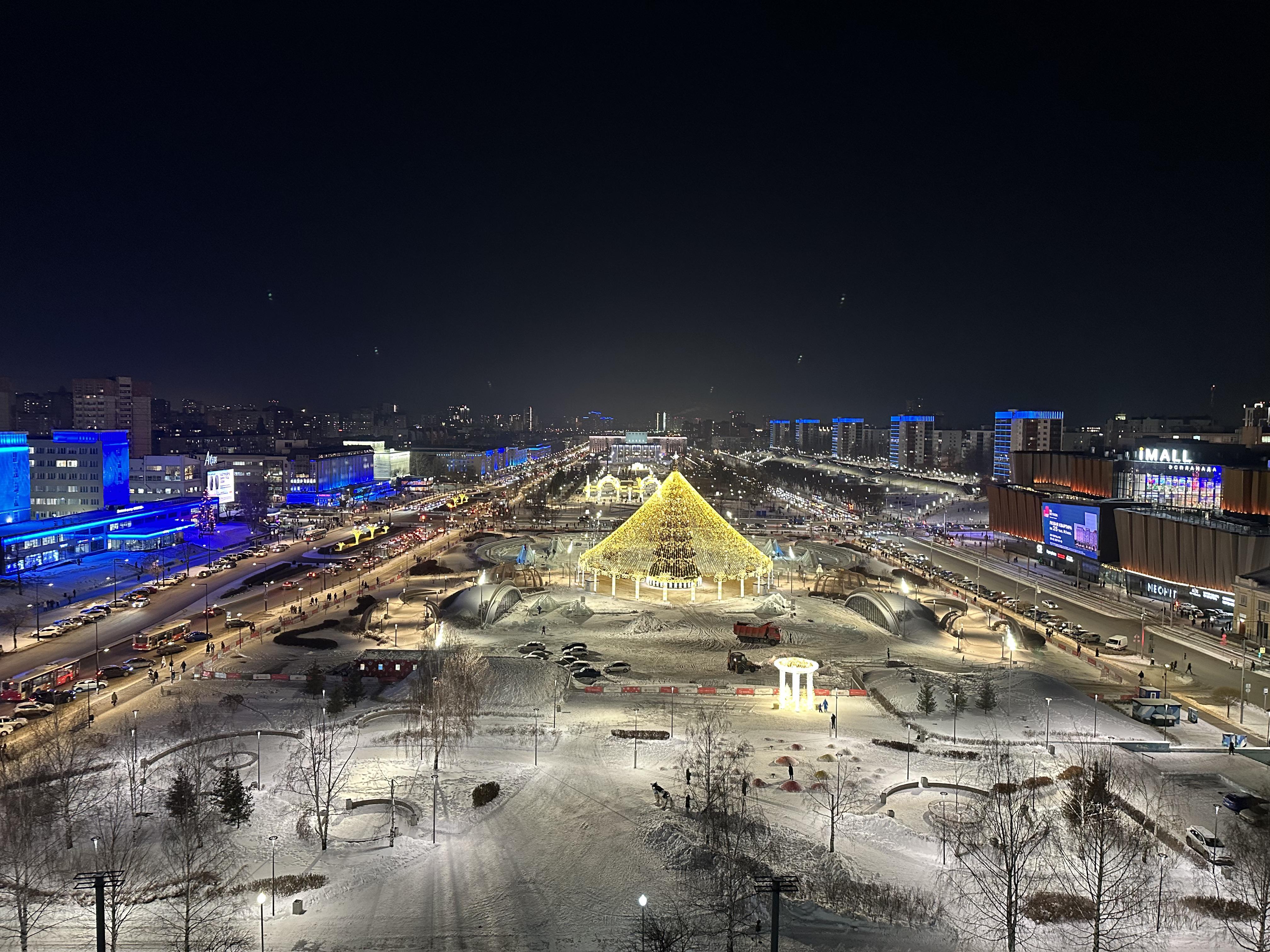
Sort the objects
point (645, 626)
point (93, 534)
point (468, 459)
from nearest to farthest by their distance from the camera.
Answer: point (645, 626) → point (93, 534) → point (468, 459)

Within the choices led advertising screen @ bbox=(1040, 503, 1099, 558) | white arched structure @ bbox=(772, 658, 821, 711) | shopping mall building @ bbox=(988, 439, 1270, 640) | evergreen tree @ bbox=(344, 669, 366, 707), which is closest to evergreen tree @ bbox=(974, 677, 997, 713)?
white arched structure @ bbox=(772, 658, 821, 711)

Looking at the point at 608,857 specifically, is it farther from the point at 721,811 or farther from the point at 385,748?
the point at 385,748

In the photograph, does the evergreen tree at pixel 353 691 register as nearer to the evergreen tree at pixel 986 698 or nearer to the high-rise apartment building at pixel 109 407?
the evergreen tree at pixel 986 698

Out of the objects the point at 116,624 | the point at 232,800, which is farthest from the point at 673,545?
the point at 116,624

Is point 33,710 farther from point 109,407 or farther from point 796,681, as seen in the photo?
point 109,407

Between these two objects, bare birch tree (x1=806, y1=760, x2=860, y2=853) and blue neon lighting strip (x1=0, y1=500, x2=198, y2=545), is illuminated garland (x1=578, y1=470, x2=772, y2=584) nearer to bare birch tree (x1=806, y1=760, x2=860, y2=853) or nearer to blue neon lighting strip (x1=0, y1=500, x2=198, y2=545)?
bare birch tree (x1=806, y1=760, x2=860, y2=853)
